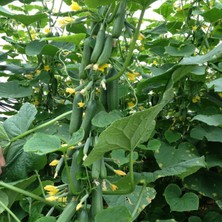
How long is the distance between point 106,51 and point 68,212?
31 cm

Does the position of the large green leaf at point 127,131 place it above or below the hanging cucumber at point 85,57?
below

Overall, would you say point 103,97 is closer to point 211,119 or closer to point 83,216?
point 83,216

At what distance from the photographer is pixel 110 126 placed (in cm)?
67

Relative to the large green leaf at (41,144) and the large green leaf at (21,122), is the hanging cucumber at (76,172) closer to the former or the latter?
the large green leaf at (41,144)

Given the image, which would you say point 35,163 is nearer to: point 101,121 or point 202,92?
point 101,121

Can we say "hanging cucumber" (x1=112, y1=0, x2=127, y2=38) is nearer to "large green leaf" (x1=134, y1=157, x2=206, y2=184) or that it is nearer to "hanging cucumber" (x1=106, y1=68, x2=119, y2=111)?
"hanging cucumber" (x1=106, y1=68, x2=119, y2=111)

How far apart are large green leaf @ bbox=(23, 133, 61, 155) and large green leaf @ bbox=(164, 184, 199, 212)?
43cm

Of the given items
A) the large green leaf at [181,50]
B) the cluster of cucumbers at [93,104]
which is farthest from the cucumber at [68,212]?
the large green leaf at [181,50]

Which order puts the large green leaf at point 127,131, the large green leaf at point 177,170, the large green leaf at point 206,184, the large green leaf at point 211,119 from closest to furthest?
1. the large green leaf at point 127,131
2. the large green leaf at point 177,170
3. the large green leaf at point 211,119
4. the large green leaf at point 206,184

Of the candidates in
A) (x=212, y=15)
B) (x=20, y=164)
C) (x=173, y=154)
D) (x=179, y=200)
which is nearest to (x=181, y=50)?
(x=212, y=15)

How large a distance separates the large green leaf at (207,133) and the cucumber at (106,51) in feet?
1.47

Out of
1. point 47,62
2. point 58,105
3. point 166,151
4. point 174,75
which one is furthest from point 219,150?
point 47,62

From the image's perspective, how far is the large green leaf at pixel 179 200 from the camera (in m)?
1.05

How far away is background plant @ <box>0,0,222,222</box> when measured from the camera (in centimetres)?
79
